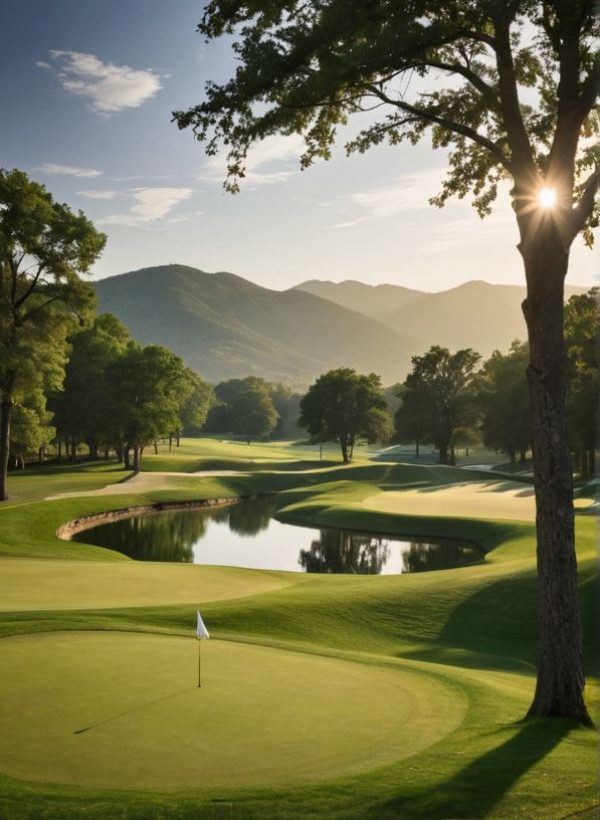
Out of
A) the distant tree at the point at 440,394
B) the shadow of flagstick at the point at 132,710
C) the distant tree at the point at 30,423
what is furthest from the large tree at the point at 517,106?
the distant tree at the point at 440,394

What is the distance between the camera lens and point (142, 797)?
7.41 metres

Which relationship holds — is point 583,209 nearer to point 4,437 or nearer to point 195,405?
point 4,437

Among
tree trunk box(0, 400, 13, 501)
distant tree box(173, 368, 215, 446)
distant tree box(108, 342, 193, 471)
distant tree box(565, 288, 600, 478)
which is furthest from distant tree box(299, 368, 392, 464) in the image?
tree trunk box(0, 400, 13, 501)

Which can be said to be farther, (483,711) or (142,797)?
(483,711)

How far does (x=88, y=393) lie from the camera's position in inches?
2840

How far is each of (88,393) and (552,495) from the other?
211 ft

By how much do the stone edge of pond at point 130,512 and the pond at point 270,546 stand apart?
0.63 metres

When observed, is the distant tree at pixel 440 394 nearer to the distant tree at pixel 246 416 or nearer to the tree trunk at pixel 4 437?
the tree trunk at pixel 4 437

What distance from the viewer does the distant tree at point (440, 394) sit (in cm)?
9231

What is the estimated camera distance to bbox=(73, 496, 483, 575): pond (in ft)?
132

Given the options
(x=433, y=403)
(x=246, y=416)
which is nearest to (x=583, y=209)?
(x=433, y=403)

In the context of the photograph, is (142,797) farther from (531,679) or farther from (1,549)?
(1,549)

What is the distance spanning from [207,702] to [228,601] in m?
11.6

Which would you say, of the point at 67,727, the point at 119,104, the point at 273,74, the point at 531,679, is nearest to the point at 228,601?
the point at 531,679
